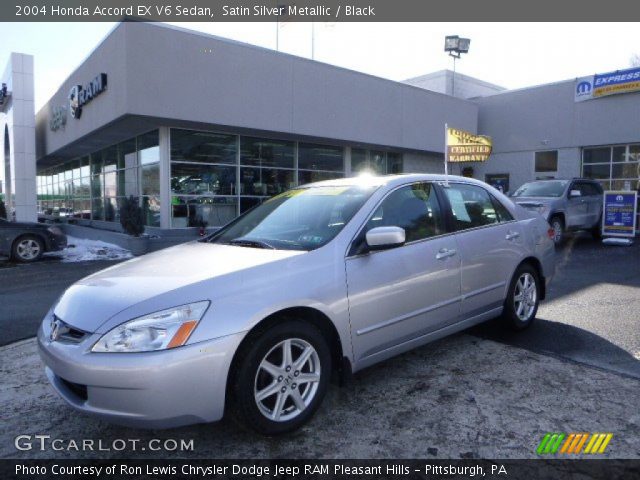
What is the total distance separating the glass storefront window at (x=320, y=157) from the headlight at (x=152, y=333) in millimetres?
15062

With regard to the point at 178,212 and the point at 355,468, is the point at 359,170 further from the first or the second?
the point at 355,468

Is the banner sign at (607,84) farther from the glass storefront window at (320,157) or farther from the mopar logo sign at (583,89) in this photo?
the glass storefront window at (320,157)

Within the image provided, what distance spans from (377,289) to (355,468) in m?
1.17

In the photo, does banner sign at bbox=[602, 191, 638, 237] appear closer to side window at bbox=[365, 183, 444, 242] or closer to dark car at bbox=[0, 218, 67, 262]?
side window at bbox=[365, 183, 444, 242]

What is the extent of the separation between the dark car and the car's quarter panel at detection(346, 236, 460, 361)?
10577mm

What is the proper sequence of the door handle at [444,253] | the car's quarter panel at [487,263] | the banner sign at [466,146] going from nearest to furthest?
the door handle at [444,253]
the car's quarter panel at [487,263]
the banner sign at [466,146]

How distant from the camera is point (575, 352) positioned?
4273mm

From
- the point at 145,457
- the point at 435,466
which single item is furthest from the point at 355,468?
the point at 145,457

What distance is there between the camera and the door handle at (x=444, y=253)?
3.81 metres

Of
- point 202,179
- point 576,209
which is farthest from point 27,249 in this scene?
point 576,209

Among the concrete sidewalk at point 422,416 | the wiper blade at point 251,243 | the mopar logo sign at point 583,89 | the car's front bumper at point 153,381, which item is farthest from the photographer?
the mopar logo sign at point 583,89

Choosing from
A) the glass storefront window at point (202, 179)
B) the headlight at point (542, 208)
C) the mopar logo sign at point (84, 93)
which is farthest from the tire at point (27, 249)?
the headlight at point (542, 208)

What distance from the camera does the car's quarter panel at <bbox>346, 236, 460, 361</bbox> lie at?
10.6ft
